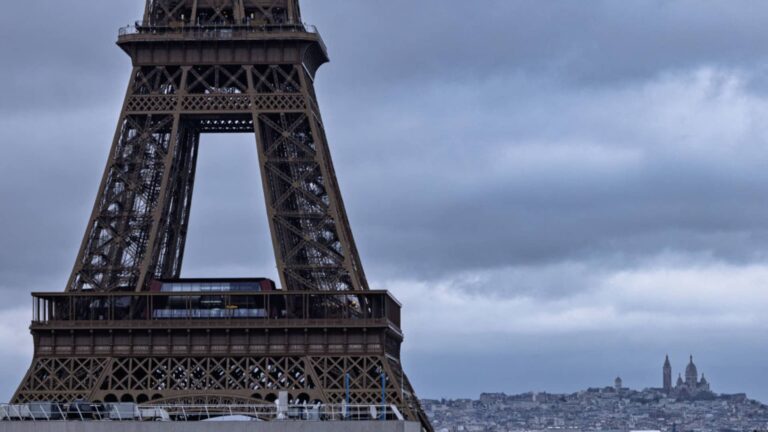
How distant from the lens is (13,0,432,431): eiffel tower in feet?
469

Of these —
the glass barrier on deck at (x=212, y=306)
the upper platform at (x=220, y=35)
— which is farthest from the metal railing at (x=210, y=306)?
the upper platform at (x=220, y=35)

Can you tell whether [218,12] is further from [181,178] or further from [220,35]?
[181,178]

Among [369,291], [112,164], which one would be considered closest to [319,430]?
[369,291]

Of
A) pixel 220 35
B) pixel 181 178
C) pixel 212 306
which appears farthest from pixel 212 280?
pixel 220 35

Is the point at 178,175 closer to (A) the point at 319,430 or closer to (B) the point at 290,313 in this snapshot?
(B) the point at 290,313

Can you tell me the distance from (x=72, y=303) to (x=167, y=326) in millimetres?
7281

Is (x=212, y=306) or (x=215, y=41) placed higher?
(x=215, y=41)

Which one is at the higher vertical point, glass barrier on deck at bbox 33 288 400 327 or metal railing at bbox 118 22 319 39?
metal railing at bbox 118 22 319 39

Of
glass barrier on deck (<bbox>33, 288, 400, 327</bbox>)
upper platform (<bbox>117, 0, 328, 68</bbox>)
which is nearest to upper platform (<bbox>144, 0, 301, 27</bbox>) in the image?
upper platform (<bbox>117, 0, 328, 68</bbox>)

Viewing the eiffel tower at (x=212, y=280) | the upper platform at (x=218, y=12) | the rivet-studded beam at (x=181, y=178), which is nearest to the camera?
the eiffel tower at (x=212, y=280)

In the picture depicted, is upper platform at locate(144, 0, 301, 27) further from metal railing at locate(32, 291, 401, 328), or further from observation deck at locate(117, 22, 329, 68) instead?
metal railing at locate(32, 291, 401, 328)

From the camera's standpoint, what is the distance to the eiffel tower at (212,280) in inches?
5630

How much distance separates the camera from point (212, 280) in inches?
5792

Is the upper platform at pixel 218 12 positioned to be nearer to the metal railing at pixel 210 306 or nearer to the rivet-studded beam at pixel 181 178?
the rivet-studded beam at pixel 181 178
